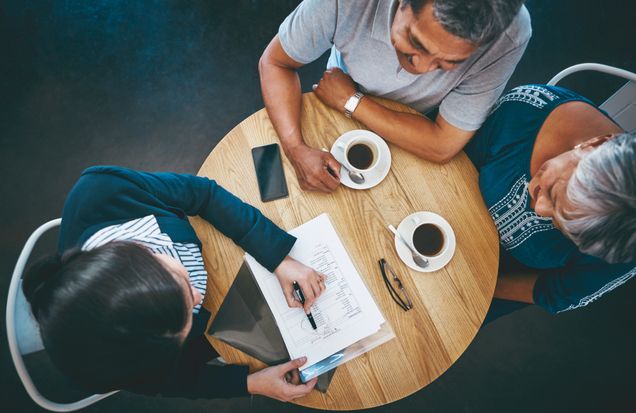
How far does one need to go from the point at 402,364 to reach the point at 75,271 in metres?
0.89

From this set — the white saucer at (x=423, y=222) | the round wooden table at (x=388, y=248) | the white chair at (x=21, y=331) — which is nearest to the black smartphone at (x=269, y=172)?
the round wooden table at (x=388, y=248)

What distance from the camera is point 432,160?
1.23 meters

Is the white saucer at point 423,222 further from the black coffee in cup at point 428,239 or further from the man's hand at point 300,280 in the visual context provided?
the man's hand at point 300,280

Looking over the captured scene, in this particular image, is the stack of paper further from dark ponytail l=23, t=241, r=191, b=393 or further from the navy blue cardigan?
dark ponytail l=23, t=241, r=191, b=393

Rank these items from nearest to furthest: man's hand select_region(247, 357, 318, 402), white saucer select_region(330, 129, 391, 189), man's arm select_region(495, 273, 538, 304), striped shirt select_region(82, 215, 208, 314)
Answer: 1. striped shirt select_region(82, 215, 208, 314)
2. man's hand select_region(247, 357, 318, 402)
3. white saucer select_region(330, 129, 391, 189)
4. man's arm select_region(495, 273, 538, 304)

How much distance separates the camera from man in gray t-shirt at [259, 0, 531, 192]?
3.34 ft

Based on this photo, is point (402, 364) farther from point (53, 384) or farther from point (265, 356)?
point (53, 384)

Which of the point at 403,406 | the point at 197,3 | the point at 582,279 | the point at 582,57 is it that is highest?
the point at 197,3

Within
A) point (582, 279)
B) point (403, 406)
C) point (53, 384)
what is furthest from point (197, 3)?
point (403, 406)

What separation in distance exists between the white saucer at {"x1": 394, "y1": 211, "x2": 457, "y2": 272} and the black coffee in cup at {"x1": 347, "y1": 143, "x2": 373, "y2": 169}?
22cm

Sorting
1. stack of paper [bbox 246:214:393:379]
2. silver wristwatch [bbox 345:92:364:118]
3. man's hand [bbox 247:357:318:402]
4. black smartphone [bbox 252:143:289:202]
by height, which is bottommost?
man's hand [bbox 247:357:318:402]

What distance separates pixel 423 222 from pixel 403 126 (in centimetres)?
31

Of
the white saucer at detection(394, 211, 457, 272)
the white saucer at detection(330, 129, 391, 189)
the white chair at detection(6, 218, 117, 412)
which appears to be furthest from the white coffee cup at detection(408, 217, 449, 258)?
the white chair at detection(6, 218, 117, 412)

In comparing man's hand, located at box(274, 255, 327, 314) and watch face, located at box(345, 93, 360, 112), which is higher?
watch face, located at box(345, 93, 360, 112)
